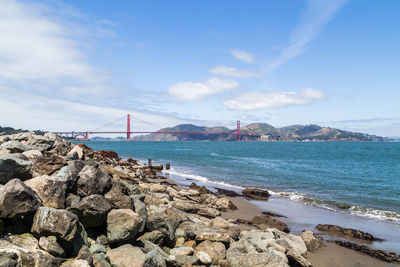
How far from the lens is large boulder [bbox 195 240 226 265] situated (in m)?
6.75

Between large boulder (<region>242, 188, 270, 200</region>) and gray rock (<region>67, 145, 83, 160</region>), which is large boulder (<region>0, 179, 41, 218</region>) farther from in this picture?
large boulder (<region>242, 188, 270, 200</region>)

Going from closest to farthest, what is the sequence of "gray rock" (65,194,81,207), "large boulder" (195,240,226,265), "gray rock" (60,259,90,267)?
"gray rock" (60,259,90,267) < "gray rock" (65,194,81,207) < "large boulder" (195,240,226,265)

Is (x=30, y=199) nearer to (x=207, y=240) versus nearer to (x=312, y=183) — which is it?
(x=207, y=240)

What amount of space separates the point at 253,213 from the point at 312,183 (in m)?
12.6

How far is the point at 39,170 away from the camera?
749 cm

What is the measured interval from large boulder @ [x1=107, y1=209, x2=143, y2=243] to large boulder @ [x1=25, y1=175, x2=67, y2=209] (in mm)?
1061

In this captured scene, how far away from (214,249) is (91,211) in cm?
303

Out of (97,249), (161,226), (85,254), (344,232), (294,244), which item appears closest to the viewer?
(85,254)

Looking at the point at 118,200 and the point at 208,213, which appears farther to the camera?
the point at 208,213

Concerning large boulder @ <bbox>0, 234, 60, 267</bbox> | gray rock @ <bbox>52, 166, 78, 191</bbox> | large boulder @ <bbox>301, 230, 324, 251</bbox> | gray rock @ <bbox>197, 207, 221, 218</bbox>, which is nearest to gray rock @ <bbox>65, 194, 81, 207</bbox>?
gray rock @ <bbox>52, 166, 78, 191</bbox>

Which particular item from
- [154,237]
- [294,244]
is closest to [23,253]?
[154,237]

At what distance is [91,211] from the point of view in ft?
19.4

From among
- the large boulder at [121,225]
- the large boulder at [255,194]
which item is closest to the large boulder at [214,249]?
the large boulder at [121,225]

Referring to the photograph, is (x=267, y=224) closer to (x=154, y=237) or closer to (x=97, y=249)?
(x=154, y=237)
